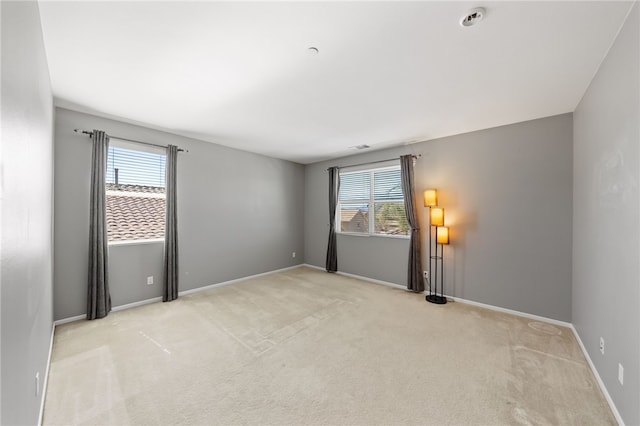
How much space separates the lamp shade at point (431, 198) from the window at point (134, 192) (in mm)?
4003

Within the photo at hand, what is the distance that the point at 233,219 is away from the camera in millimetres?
4574

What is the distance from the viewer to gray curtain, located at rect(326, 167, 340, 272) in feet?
17.2

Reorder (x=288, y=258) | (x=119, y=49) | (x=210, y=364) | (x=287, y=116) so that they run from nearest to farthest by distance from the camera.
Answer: (x=119, y=49) → (x=210, y=364) → (x=287, y=116) → (x=288, y=258)

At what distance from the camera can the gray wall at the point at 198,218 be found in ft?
9.57

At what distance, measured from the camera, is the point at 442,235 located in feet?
12.1

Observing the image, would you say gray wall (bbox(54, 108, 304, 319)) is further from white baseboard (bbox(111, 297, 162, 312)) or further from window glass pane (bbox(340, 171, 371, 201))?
window glass pane (bbox(340, 171, 371, 201))

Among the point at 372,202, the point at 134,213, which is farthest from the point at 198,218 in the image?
the point at 372,202

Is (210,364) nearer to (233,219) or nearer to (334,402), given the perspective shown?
(334,402)

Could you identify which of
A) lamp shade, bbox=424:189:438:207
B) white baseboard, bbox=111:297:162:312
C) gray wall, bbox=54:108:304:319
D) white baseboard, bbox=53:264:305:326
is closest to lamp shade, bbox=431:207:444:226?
lamp shade, bbox=424:189:438:207

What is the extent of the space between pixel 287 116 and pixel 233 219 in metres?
2.32

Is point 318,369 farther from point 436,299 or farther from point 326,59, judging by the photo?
point 326,59

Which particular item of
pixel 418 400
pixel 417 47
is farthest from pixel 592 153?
pixel 418 400

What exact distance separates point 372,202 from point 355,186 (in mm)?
524

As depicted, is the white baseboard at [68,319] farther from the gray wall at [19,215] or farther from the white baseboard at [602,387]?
the white baseboard at [602,387]
